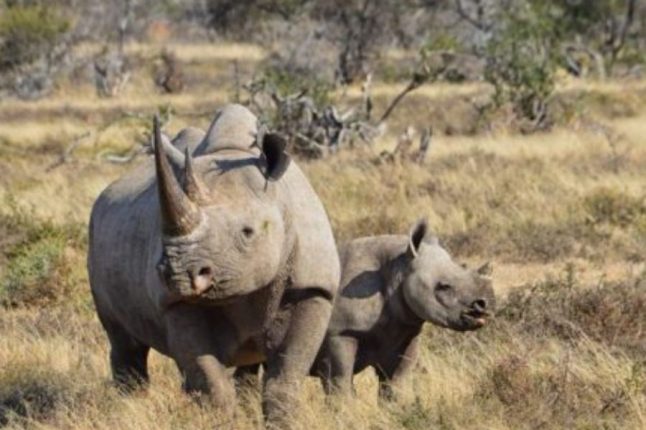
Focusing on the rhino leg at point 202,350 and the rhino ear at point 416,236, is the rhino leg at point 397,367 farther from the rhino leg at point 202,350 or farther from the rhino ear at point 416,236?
the rhino leg at point 202,350

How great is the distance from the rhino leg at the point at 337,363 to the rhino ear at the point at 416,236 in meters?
0.62

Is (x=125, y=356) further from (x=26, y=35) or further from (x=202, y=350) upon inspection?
(x=26, y=35)

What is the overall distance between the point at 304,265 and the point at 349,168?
11.3 metres

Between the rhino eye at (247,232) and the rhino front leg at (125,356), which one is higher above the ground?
the rhino eye at (247,232)

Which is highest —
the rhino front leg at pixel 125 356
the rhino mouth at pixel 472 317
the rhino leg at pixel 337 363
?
the rhino mouth at pixel 472 317

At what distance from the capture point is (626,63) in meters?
39.2

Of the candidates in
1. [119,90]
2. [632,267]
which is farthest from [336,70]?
[632,267]

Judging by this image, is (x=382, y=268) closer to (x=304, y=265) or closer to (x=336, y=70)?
(x=304, y=265)

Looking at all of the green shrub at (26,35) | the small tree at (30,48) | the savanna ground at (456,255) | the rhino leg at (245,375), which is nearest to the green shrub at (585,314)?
the savanna ground at (456,255)

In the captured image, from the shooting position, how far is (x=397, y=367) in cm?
834

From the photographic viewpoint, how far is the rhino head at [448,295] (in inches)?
328

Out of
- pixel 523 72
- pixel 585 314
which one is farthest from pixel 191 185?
pixel 523 72

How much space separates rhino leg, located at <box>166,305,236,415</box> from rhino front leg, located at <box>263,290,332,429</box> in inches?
7.8

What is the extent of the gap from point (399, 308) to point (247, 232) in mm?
2011
